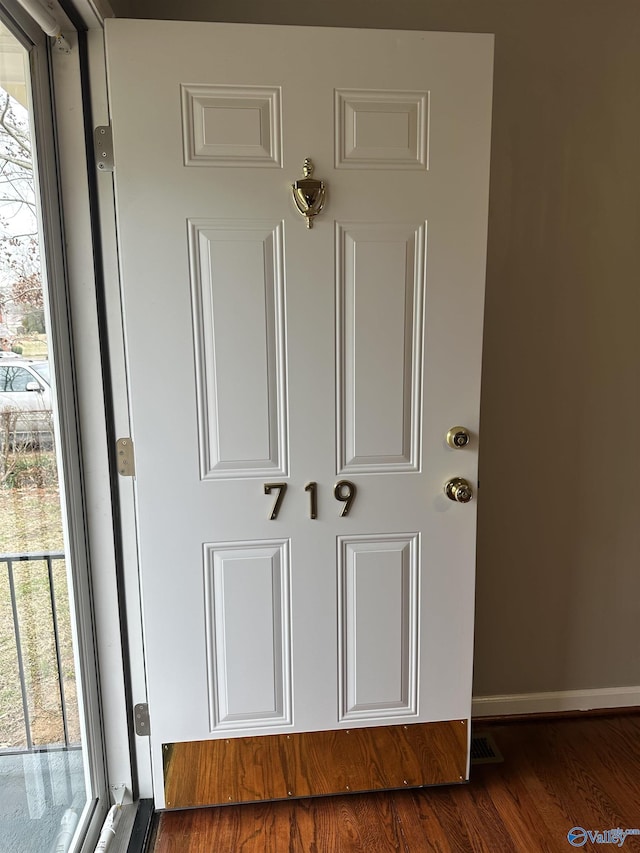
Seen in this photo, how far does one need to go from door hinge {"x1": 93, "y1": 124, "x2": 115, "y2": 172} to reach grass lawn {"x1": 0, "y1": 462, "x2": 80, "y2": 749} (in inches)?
29.4

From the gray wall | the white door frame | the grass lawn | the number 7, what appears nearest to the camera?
the grass lawn

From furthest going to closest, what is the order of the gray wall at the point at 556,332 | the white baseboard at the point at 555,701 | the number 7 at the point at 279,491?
the white baseboard at the point at 555,701, the gray wall at the point at 556,332, the number 7 at the point at 279,491

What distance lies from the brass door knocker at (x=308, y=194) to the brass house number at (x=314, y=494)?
2.23 ft

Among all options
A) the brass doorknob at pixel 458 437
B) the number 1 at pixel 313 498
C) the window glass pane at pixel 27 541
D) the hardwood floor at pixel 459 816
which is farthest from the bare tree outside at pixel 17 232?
the hardwood floor at pixel 459 816

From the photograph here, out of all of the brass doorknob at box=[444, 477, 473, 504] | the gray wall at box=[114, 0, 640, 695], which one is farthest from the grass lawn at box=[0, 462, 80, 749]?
the gray wall at box=[114, 0, 640, 695]

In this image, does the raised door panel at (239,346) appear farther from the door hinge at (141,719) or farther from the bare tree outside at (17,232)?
the door hinge at (141,719)

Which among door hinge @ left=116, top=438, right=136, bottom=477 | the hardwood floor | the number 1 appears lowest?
the hardwood floor

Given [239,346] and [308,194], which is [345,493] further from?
[308,194]

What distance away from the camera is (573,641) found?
204 cm

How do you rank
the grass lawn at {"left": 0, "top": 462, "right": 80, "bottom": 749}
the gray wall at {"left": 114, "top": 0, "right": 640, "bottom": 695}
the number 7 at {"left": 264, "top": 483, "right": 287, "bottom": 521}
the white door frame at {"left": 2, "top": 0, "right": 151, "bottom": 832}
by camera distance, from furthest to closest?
the gray wall at {"left": 114, "top": 0, "right": 640, "bottom": 695}
the number 7 at {"left": 264, "top": 483, "right": 287, "bottom": 521}
the white door frame at {"left": 2, "top": 0, "right": 151, "bottom": 832}
the grass lawn at {"left": 0, "top": 462, "right": 80, "bottom": 749}

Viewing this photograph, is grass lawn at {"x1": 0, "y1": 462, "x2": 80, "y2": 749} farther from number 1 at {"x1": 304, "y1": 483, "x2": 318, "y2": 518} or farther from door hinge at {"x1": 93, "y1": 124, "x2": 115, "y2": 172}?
door hinge at {"x1": 93, "y1": 124, "x2": 115, "y2": 172}

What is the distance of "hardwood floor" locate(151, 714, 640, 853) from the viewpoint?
1547 millimetres

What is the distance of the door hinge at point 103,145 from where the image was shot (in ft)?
4.58

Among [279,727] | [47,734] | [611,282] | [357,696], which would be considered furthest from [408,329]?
[47,734]
